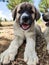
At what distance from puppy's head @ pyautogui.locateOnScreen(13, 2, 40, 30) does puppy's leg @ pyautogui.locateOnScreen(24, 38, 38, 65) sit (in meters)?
0.32

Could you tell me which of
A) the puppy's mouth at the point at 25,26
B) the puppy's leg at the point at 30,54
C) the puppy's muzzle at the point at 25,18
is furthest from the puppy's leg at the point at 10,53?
the puppy's muzzle at the point at 25,18

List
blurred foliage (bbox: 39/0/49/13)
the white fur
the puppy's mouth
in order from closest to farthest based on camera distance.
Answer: the white fur < the puppy's mouth < blurred foliage (bbox: 39/0/49/13)

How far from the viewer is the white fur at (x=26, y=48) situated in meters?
4.35

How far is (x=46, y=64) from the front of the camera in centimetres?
449

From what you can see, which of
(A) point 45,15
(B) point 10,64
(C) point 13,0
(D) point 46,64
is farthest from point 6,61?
(C) point 13,0

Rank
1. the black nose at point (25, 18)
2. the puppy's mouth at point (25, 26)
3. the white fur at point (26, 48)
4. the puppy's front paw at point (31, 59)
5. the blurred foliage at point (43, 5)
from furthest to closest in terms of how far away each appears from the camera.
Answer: the blurred foliage at point (43, 5) < the puppy's mouth at point (25, 26) < the black nose at point (25, 18) < the white fur at point (26, 48) < the puppy's front paw at point (31, 59)

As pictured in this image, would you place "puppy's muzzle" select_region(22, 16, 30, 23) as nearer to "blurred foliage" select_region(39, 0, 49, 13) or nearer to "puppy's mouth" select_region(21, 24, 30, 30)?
"puppy's mouth" select_region(21, 24, 30, 30)

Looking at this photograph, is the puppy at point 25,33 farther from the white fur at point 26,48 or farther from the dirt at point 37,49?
the dirt at point 37,49

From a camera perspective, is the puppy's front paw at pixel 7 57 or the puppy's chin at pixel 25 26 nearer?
the puppy's front paw at pixel 7 57

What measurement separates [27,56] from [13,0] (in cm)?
1296

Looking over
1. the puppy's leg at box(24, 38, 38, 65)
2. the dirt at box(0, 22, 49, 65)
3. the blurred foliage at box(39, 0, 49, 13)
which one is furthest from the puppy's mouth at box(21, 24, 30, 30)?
the blurred foliage at box(39, 0, 49, 13)

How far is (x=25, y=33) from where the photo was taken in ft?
16.6

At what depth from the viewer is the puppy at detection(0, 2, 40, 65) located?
4411 millimetres

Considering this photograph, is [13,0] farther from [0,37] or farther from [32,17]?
[32,17]
